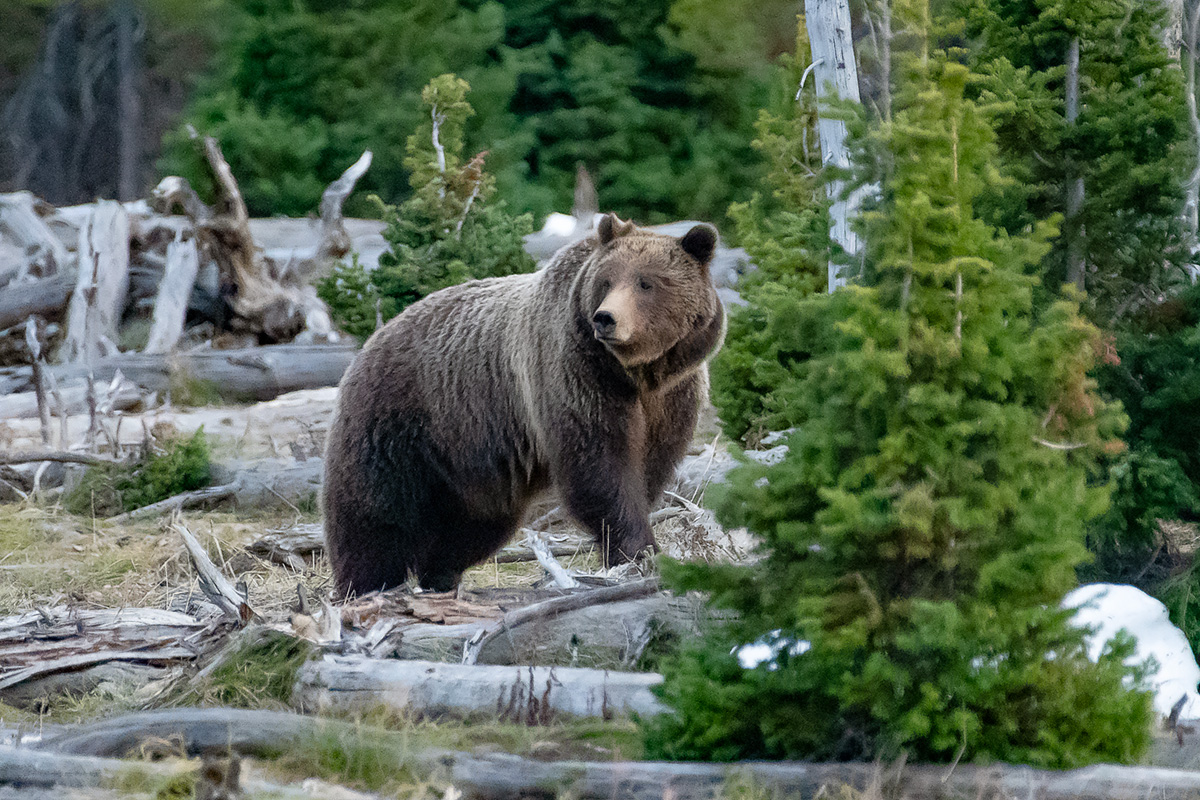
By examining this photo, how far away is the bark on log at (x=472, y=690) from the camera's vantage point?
327 cm

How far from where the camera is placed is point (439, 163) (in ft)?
29.5

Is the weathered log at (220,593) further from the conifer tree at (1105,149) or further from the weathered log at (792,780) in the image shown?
the conifer tree at (1105,149)

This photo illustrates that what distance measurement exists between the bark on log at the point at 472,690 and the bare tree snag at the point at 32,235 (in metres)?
10.4

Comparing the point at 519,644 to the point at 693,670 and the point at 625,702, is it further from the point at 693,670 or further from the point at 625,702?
the point at 693,670

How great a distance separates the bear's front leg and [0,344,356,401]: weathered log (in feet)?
19.6

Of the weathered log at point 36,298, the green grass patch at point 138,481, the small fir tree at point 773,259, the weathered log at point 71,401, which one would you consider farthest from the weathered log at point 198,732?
the weathered log at point 36,298

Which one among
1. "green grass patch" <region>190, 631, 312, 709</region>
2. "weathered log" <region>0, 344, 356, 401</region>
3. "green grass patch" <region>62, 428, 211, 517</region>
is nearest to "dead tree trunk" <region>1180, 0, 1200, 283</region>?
"green grass patch" <region>190, 631, 312, 709</region>

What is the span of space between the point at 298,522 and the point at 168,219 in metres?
8.27

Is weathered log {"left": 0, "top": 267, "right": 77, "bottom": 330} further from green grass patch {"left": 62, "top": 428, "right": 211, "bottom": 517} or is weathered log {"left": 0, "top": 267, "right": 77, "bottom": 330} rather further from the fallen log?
the fallen log

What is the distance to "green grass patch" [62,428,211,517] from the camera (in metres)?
7.54

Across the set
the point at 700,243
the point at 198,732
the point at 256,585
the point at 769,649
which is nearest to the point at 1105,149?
the point at 700,243

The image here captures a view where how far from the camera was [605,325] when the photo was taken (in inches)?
181

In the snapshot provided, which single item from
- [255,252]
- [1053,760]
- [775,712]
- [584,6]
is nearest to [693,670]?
[775,712]

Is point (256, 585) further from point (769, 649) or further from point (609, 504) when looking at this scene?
point (769, 649)
